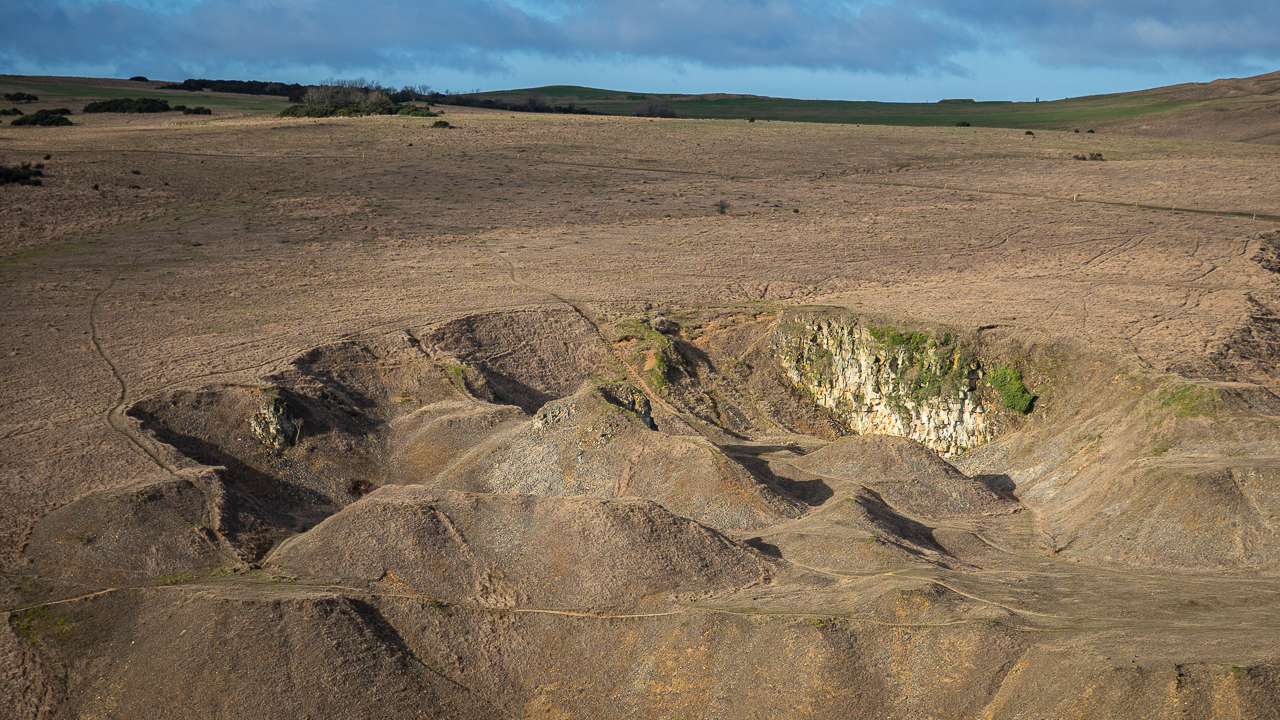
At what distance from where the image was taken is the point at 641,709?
34.8ft

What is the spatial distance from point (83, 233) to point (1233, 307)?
36.8m

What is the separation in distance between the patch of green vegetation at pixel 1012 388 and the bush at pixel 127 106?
53.4 metres

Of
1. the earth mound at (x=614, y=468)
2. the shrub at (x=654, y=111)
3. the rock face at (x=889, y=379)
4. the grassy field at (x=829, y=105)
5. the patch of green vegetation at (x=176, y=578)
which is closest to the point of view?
the patch of green vegetation at (x=176, y=578)

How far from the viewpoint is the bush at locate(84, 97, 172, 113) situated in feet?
175

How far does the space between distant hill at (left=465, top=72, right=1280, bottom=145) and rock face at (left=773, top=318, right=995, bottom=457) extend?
162 ft

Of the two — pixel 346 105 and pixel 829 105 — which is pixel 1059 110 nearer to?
pixel 829 105

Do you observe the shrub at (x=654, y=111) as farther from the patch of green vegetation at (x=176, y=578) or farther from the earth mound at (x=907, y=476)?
the patch of green vegetation at (x=176, y=578)

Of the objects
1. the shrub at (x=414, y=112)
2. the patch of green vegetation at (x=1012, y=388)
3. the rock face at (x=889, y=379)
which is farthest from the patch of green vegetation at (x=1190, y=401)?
the shrub at (x=414, y=112)

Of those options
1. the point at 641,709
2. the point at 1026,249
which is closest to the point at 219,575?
the point at 641,709

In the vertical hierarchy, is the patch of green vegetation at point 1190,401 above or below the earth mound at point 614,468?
above

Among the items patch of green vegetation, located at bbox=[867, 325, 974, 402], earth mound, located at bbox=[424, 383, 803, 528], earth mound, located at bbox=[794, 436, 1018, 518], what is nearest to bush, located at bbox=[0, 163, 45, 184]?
earth mound, located at bbox=[424, 383, 803, 528]

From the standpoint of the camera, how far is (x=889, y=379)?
24.4 m

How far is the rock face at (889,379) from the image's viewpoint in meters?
23.3

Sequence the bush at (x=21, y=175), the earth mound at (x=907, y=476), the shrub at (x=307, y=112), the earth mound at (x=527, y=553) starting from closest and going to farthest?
the earth mound at (x=527, y=553)
the earth mound at (x=907, y=476)
the bush at (x=21, y=175)
the shrub at (x=307, y=112)
